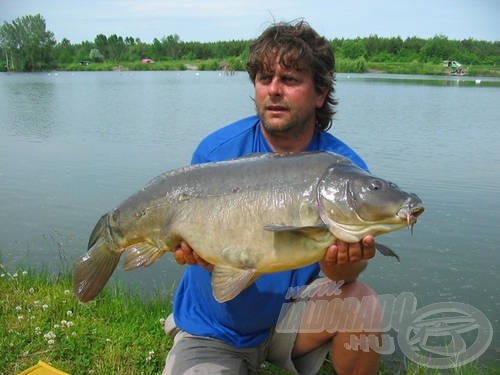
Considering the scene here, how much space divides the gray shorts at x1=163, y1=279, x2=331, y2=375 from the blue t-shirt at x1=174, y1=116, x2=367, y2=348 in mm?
50

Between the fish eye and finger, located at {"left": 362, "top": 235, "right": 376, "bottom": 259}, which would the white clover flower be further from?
the fish eye

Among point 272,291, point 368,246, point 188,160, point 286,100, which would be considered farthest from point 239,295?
point 188,160

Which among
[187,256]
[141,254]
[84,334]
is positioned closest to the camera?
[187,256]

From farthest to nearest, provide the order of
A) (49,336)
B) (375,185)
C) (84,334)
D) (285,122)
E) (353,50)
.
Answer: (353,50) → (84,334) → (49,336) → (285,122) → (375,185)

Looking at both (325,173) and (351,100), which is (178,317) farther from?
(351,100)

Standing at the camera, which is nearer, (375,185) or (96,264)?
(375,185)

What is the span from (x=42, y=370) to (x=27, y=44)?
9033 cm

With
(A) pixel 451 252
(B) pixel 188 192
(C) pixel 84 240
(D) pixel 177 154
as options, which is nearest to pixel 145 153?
(D) pixel 177 154

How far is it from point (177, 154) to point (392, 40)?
267 feet

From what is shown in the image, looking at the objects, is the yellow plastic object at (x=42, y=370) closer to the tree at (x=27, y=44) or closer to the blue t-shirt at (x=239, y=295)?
the blue t-shirt at (x=239, y=295)

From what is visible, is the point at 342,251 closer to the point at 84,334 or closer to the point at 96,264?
the point at 96,264

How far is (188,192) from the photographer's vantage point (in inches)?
104

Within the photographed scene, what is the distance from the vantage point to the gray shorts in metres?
2.97

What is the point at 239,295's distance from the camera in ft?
9.78
